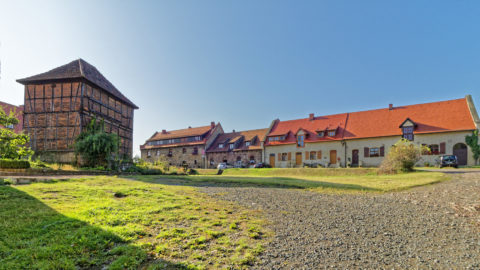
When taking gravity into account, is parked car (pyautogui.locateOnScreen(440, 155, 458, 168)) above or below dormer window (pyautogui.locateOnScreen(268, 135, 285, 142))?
below

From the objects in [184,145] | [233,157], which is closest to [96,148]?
[233,157]

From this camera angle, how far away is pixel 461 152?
80.9 ft

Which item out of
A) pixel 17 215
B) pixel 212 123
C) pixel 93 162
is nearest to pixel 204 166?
pixel 212 123

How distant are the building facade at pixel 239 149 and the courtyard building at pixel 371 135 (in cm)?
180

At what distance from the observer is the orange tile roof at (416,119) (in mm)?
25969

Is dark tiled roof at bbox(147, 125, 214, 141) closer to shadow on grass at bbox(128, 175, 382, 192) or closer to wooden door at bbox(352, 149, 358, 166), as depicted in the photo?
wooden door at bbox(352, 149, 358, 166)

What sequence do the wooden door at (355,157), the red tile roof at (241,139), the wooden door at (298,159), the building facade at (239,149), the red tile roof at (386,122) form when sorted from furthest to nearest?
the red tile roof at (241,139)
the building facade at (239,149)
the wooden door at (298,159)
the wooden door at (355,157)
the red tile roof at (386,122)

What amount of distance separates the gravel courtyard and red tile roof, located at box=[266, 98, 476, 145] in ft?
74.4

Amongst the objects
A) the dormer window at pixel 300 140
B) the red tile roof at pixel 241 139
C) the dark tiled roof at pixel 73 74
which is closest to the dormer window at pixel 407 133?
the dormer window at pixel 300 140

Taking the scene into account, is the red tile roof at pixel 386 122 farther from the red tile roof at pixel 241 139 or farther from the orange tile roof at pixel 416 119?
the red tile roof at pixel 241 139

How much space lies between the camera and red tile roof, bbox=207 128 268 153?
125ft

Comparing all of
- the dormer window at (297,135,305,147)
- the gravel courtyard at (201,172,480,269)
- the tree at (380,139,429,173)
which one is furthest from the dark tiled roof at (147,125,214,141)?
the gravel courtyard at (201,172,480,269)

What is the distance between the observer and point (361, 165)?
95.9ft

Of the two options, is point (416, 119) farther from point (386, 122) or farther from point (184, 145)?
point (184, 145)
